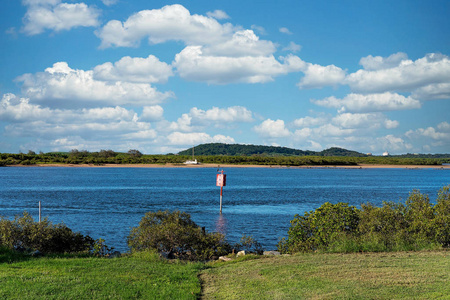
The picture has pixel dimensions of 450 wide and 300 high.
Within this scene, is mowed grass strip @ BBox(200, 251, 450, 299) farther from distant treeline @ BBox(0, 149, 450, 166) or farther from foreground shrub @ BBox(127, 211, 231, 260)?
distant treeline @ BBox(0, 149, 450, 166)

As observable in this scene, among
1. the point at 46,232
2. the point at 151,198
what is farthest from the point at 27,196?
the point at 46,232

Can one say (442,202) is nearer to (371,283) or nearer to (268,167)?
(371,283)

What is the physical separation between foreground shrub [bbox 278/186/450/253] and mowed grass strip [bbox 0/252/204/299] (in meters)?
4.92

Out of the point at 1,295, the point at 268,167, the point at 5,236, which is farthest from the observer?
the point at 268,167

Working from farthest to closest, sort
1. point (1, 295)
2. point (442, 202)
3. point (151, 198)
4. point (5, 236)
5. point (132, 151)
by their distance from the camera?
point (132, 151)
point (151, 198)
point (442, 202)
point (5, 236)
point (1, 295)

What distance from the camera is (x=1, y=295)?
8695mm

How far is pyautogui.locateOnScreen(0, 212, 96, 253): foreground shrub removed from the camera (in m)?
14.0

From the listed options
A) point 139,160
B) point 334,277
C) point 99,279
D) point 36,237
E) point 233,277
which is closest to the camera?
point 99,279

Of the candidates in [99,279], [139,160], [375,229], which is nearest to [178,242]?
[99,279]

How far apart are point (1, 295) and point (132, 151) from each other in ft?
617

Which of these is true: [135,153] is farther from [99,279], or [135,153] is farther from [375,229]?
[99,279]

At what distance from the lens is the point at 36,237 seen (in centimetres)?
1409

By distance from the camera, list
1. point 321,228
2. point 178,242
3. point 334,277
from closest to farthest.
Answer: point 334,277
point 178,242
point 321,228

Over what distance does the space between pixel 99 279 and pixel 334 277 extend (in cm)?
553
